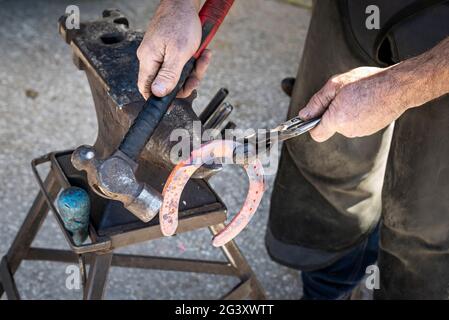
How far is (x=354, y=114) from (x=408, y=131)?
21 cm

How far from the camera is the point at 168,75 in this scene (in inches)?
46.0

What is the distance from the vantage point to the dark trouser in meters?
1.29

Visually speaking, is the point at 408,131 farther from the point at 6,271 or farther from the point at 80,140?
the point at 80,140

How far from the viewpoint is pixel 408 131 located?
4.27 ft

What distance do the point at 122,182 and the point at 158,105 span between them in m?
0.16

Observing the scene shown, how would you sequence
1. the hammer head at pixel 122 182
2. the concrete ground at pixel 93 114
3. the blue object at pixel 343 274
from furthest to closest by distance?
the concrete ground at pixel 93 114 < the blue object at pixel 343 274 < the hammer head at pixel 122 182

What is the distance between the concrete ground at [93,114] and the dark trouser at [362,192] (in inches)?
11.9

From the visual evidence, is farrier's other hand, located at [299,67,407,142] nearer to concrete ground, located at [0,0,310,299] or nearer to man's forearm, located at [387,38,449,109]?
man's forearm, located at [387,38,449,109]

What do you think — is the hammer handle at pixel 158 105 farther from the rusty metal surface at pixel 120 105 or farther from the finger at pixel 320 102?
the finger at pixel 320 102

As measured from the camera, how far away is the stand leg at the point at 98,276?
1.31 meters

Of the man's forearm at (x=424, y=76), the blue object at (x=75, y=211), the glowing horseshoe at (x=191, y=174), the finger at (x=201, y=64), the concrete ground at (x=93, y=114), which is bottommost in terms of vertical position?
the concrete ground at (x=93, y=114)

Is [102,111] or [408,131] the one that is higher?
[408,131]

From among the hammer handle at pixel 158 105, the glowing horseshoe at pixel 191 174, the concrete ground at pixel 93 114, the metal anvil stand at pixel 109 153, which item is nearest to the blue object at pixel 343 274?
the concrete ground at pixel 93 114
